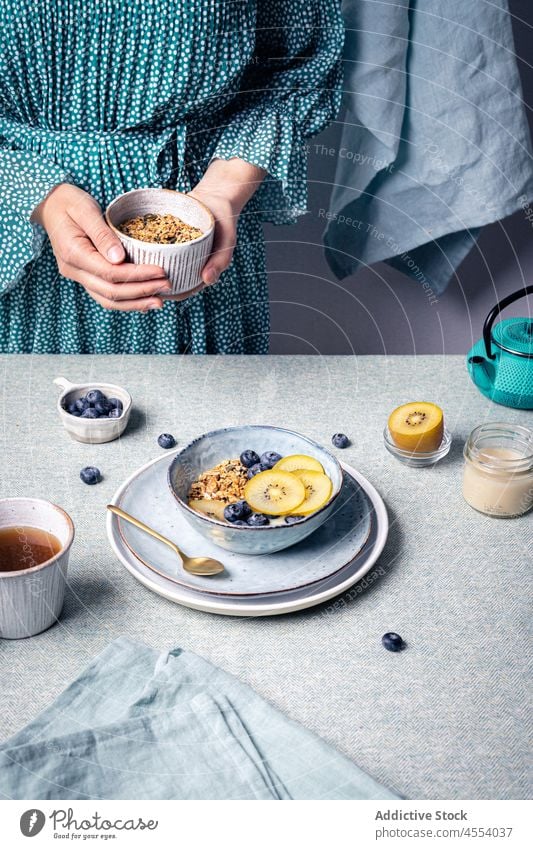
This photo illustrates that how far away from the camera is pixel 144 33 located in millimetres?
1027

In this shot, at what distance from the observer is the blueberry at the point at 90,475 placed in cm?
84

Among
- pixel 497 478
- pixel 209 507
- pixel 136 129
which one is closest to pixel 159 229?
Answer: pixel 136 129

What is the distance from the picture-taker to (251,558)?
0.73 m

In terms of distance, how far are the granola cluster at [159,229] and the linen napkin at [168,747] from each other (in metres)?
0.47

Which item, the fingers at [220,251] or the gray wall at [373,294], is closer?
the fingers at [220,251]

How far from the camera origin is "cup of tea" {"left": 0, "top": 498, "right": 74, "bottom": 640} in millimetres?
624

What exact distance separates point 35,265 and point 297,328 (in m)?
0.96

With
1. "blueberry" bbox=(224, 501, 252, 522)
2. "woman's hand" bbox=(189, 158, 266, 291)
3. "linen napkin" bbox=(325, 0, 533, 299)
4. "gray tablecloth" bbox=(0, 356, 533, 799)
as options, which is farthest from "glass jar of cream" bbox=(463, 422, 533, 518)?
"linen napkin" bbox=(325, 0, 533, 299)

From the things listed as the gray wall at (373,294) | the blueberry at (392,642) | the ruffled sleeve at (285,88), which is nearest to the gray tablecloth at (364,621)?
the blueberry at (392,642)

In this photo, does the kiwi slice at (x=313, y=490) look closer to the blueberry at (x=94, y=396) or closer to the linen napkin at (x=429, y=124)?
the blueberry at (x=94, y=396)

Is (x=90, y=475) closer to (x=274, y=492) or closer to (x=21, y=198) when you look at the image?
(x=274, y=492)

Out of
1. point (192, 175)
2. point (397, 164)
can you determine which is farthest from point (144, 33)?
point (397, 164)

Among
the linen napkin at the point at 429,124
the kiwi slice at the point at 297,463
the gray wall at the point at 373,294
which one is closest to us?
the kiwi slice at the point at 297,463

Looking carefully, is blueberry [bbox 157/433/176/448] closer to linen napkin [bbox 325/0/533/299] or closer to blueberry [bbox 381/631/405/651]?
blueberry [bbox 381/631/405/651]
